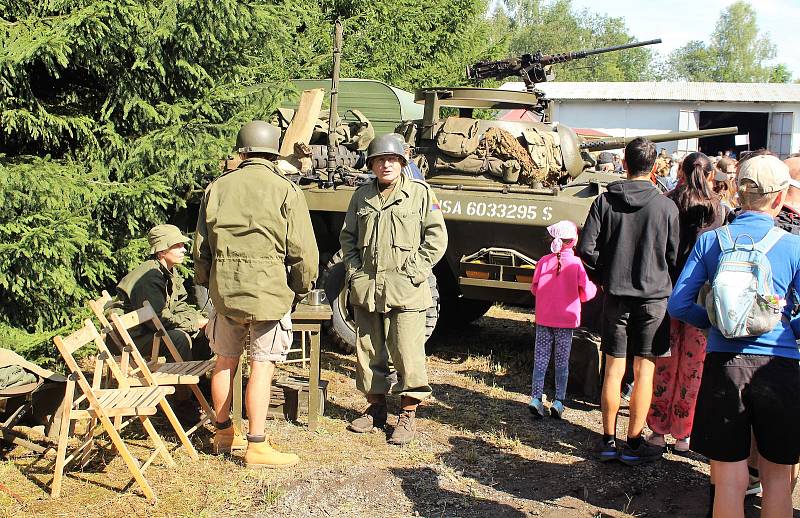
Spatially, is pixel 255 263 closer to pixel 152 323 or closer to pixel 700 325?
pixel 152 323

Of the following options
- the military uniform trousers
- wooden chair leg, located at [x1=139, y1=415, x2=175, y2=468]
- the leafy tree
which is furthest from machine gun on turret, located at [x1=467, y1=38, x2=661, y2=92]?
the leafy tree

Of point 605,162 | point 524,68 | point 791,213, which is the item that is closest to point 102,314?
point 791,213

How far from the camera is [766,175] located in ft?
11.3

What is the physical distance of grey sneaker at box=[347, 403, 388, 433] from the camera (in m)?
5.95

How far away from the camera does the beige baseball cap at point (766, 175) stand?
3.45 metres

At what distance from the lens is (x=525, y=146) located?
824 centimetres

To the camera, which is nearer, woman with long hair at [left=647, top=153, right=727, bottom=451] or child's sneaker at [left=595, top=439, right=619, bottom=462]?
child's sneaker at [left=595, top=439, right=619, bottom=462]

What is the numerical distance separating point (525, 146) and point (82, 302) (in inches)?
161

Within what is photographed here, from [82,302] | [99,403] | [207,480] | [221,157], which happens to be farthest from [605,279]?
[82,302]

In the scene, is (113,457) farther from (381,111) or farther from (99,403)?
(381,111)

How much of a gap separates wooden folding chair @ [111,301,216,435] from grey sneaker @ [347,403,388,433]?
0.96 m

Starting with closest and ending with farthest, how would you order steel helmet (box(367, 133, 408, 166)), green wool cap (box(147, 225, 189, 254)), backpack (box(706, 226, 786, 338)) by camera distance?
backpack (box(706, 226, 786, 338)), steel helmet (box(367, 133, 408, 166)), green wool cap (box(147, 225, 189, 254))

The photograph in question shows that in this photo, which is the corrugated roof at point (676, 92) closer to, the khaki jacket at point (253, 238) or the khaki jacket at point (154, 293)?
the khaki jacket at point (154, 293)

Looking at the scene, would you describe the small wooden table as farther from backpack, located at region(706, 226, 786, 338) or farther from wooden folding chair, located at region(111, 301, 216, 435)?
backpack, located at region(706, 226, 786, 338)
